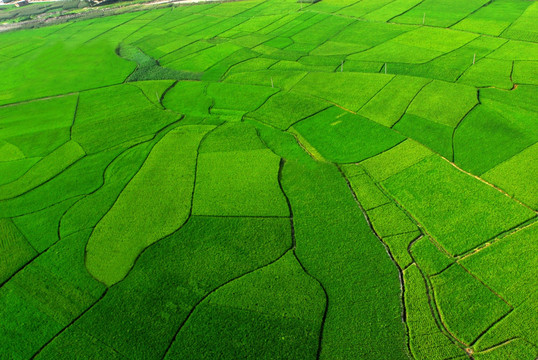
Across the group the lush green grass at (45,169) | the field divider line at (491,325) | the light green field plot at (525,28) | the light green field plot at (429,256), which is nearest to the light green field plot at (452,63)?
the light green field plot at (525,28)

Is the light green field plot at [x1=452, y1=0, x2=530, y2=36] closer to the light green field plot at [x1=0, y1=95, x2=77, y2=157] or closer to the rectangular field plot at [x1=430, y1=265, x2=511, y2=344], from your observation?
the rectangular field plot at [x1=430, y1=265, x2=511, y2=344]

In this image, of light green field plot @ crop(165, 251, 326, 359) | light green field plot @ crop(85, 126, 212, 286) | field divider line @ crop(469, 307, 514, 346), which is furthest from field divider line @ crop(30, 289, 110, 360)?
field divider line @ crop(469, 307, 514, 346)

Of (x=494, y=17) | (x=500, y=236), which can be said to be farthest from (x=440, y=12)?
(x=500, y=236)

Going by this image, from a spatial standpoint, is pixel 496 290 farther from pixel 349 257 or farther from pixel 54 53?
pixel 54 53

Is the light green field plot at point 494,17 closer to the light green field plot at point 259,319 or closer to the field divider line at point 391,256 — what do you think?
the field divider line at point 391,256

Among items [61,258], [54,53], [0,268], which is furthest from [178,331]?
[54,53]
